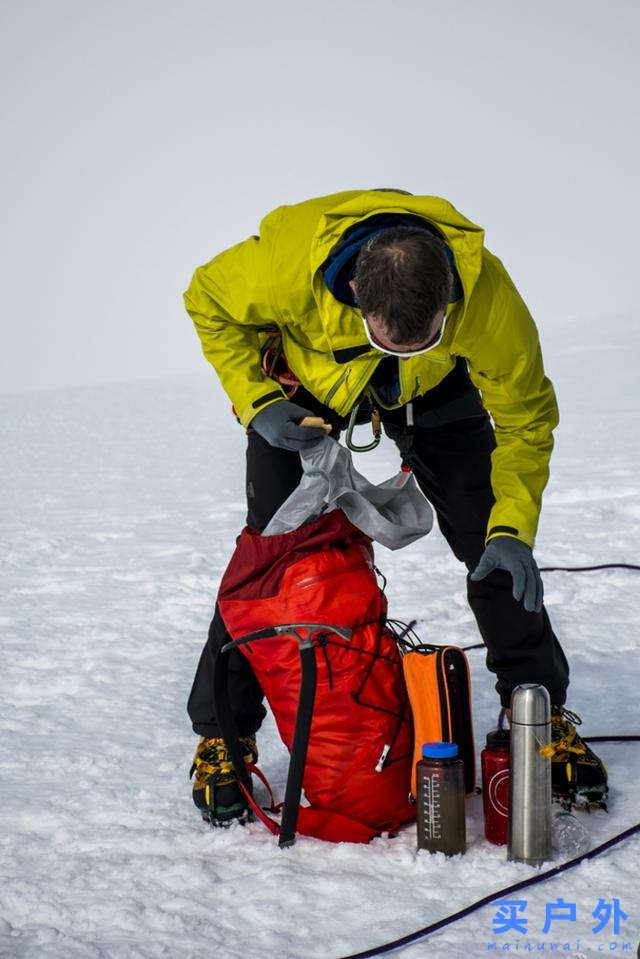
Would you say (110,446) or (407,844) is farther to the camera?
(110,446)

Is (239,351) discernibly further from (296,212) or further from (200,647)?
(200,647)

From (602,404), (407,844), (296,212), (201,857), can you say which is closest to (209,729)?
(201,857)

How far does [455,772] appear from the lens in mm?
2375

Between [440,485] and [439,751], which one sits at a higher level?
[440,485]

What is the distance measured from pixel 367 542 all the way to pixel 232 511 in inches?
174

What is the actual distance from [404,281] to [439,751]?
1058 mm

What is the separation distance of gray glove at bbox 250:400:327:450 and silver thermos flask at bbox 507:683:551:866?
0.80 metres

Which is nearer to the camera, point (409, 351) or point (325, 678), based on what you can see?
point (409, 351)

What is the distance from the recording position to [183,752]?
3174mm

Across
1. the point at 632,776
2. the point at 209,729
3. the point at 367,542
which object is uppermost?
the point at 367,542

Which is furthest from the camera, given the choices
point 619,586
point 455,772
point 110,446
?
point 110,446

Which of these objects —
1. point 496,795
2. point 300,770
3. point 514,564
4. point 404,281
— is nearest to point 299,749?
point 300,770

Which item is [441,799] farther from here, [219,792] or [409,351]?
[409,351]

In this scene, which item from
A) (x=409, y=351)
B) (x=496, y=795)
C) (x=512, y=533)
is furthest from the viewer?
(x=512, y=533)
